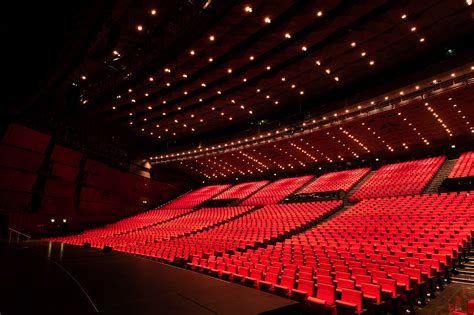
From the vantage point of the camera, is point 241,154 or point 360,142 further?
point 241,154

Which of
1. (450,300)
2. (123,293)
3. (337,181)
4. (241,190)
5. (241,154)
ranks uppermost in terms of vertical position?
(241,154)

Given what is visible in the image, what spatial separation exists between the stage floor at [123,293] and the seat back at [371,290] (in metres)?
1.71

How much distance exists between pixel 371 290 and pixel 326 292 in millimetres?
450

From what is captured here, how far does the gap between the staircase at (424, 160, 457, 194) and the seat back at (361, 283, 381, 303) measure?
23.4 feet

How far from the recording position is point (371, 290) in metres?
2.94

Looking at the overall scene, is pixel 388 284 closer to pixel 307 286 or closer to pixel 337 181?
pixel 307 286

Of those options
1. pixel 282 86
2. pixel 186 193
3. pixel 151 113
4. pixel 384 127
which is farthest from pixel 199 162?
pixel 384 127

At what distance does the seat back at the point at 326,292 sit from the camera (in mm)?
2943

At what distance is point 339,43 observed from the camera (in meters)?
7.25

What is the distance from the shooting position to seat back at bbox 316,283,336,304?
294cm

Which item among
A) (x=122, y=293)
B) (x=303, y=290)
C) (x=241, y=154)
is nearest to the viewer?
(x=122, y=293)

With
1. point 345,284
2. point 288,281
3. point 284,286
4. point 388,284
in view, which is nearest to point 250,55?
point 288,281

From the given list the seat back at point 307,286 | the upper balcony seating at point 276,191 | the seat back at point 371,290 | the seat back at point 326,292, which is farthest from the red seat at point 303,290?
the upper balcony seating at point 276,191

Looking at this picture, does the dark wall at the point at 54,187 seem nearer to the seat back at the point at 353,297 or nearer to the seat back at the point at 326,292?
the seat back at the point at 326,292
